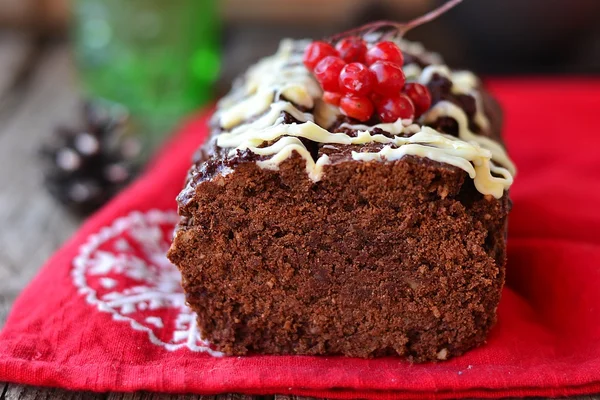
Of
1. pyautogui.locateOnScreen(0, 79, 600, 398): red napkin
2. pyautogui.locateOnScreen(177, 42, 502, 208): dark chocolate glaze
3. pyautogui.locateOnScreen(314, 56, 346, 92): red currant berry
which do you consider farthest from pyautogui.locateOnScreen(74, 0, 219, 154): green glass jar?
pyautogui.locateOnScreen(314, 56, 346, 92): red currant berry

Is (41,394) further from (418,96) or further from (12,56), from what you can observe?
(12,56)

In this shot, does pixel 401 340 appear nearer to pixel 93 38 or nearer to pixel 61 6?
pixel 93 38

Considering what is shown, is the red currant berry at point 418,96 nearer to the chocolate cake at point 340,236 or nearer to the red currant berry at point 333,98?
the chocolate cake at point 340,236

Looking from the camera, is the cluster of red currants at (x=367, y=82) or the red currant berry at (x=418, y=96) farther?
the red currant berry at (x=418, y=96)

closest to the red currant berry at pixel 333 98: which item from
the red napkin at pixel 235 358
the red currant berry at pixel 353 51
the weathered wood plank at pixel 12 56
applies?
the red currant berry at pixel 353 51

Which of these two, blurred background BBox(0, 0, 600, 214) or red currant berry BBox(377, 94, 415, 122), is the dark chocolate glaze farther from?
blurred background BBox(0, 0, 600, 214)

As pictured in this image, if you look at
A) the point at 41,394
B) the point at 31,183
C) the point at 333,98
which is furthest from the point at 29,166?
the point at 333,98
